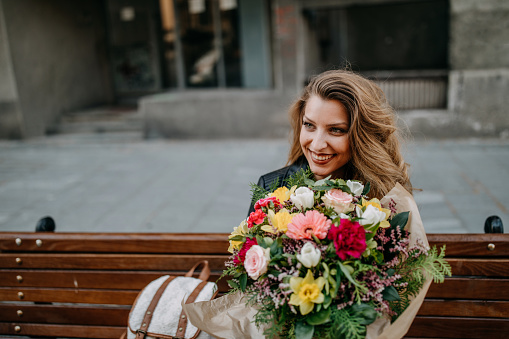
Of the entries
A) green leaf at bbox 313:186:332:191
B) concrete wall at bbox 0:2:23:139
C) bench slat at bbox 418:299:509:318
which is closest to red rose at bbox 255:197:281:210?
green leaf at bbox 313:186:332:191

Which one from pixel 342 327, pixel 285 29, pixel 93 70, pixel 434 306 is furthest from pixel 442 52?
pixel 342 327

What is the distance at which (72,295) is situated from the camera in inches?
103

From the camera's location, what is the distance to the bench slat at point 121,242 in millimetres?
2439

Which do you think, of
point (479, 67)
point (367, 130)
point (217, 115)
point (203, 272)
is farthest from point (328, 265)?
point (217, 115)

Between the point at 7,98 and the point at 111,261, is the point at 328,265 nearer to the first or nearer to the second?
the point at 111,261

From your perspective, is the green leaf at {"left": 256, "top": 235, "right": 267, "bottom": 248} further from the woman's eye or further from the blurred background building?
the blurred background building

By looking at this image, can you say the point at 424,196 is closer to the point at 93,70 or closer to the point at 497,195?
the point at 497,195

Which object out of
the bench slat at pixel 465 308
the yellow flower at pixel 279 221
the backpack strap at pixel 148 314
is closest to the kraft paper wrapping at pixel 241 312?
the yellow flower at pixel 279 221

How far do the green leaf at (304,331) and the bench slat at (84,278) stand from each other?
0.95 m

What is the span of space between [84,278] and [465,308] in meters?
2.02

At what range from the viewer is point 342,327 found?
1.50 m

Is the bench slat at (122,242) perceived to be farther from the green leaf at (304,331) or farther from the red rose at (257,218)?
the green leaf at (304,331)

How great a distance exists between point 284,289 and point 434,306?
111 centimetres

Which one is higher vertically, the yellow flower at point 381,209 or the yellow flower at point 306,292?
the yellow flower at point 381,209
